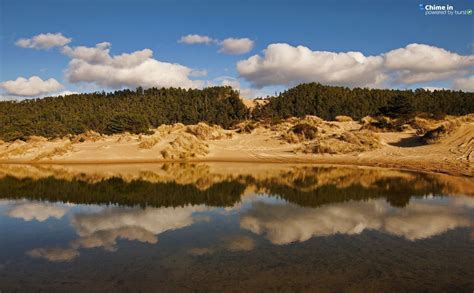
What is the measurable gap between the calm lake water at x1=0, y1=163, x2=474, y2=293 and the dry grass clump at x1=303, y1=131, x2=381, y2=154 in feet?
39.3

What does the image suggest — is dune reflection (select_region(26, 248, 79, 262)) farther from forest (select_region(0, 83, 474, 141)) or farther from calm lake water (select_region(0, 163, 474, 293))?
forest (select_region(0, 83, 474, 141))

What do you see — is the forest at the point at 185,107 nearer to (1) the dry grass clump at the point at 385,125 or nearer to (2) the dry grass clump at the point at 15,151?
(2) the dry grass clump at the point at 15,151

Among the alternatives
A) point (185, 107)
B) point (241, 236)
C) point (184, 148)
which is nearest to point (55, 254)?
point (241, 236)

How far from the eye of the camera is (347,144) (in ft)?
109

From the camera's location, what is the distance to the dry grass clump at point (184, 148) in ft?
114

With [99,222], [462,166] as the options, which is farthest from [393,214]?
[462,166]

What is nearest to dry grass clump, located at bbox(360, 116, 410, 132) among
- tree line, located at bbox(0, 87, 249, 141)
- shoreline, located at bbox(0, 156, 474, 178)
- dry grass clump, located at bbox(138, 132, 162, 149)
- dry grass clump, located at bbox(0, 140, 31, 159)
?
shoreline, located at bbox(0, 156, 474, 178)

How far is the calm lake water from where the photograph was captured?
7.70 metres

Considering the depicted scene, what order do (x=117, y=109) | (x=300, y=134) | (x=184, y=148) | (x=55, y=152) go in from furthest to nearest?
1. (x=117, y=109)
2. (x=300, y=134)
3. (x=55, y=152)
4. (x=184, y=148)

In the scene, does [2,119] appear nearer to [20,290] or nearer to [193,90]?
[193,90]

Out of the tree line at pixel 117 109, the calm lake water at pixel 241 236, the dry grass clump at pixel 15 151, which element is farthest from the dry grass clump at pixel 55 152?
the tree line at pixel 117 109

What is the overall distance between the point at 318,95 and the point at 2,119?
235 feet

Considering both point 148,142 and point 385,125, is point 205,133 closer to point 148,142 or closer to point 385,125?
point 148,142

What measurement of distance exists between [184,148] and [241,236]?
25603 millimetres
